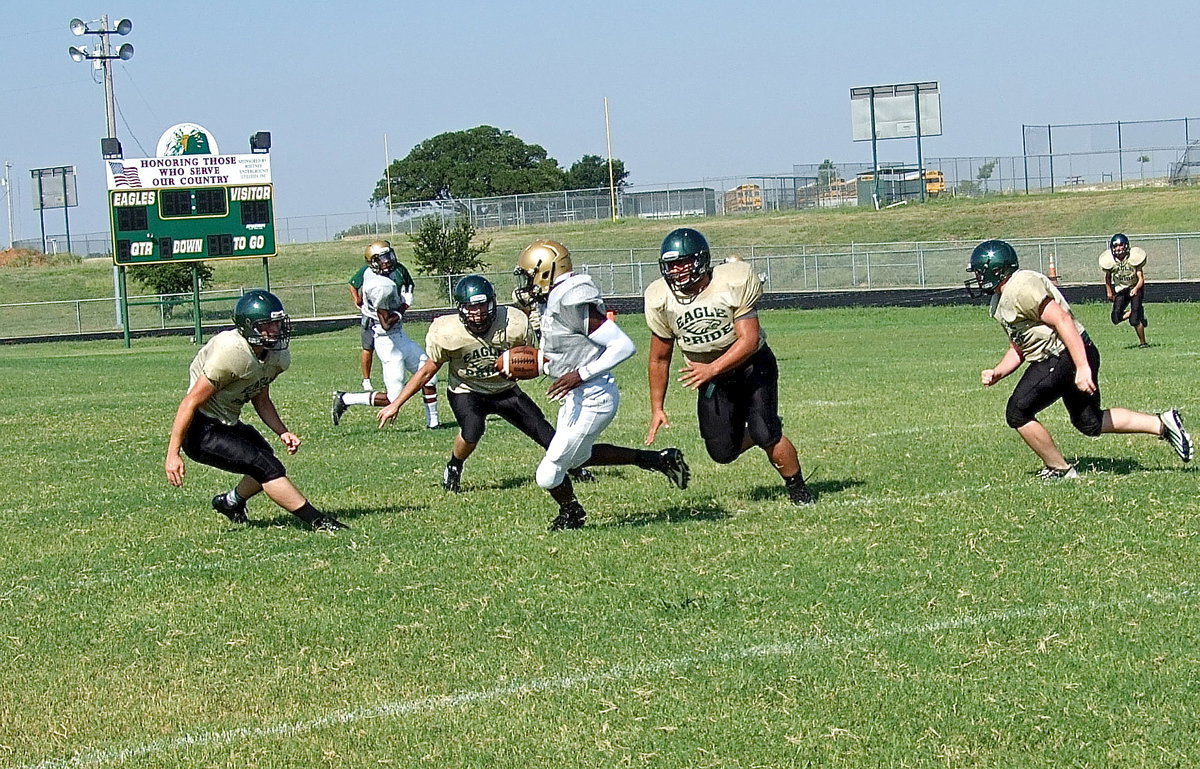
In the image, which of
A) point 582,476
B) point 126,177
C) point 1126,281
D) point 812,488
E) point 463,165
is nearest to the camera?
point 812,488

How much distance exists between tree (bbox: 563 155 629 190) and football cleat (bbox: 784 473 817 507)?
300 feet

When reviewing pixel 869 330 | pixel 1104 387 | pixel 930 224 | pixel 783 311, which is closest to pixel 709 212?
pixel 930 224

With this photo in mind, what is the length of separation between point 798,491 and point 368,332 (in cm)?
730

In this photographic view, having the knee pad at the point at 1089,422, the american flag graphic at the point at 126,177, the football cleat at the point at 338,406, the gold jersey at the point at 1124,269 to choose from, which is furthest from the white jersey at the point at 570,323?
the american flag graphic at the point at 126,177

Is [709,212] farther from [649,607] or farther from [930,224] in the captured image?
[649,607]

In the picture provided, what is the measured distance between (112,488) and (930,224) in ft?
161

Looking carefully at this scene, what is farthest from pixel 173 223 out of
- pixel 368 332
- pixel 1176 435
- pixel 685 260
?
pixel 1176 435

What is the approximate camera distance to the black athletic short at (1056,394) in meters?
8.86

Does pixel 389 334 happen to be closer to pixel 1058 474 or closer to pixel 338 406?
pixel 338 406

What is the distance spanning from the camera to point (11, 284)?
205 feet

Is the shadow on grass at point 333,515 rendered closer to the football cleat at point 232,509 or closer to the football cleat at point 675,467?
the football cleat at point 232,509

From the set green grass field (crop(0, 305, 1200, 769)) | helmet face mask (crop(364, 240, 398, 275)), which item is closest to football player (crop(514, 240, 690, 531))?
green grass field (crop(0, 305, 1200, 769))

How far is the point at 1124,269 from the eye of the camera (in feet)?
67.4

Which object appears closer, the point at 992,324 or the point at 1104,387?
the point at 1104,387
